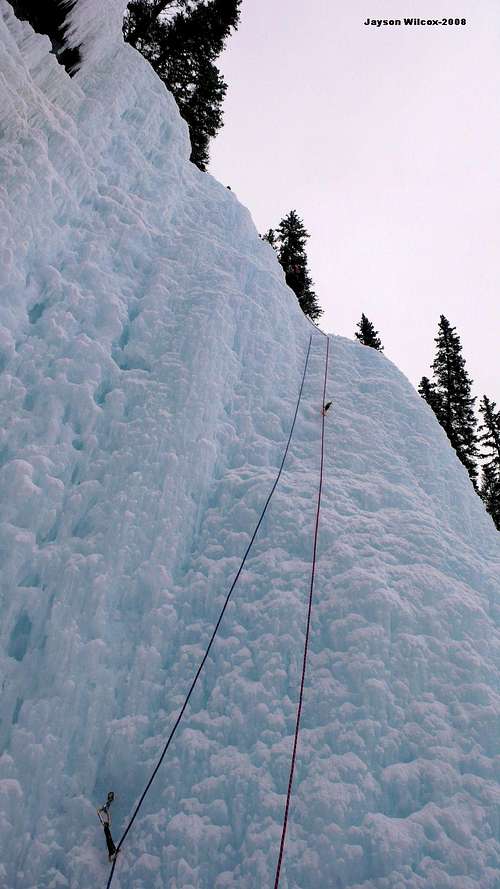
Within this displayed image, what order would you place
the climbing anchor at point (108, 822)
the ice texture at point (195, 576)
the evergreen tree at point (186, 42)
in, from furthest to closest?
the evergreen tree at point (186, 42), the ice texture at point (195, 576), the climbing anchor at point (108, 822)

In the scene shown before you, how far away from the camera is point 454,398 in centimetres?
2145

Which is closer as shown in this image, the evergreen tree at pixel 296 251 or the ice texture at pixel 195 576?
the ice texture at pixel 195 576

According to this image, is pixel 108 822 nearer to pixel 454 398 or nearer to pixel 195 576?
pixel 195 576

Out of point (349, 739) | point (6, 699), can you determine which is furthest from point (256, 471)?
point (6, 699)

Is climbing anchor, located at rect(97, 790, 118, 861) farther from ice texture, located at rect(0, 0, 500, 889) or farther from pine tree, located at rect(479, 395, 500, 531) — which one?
pine tree, located at rect(479, 395, 500, 531)

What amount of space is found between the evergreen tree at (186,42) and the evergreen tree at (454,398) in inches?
587

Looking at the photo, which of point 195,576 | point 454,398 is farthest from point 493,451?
point 195,576

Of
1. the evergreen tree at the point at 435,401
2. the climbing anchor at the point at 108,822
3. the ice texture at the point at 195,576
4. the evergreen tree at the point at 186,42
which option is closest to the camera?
the climbing anchor at the point at 108,822

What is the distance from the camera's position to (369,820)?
12.9 feet

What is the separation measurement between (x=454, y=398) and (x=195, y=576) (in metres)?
19.3

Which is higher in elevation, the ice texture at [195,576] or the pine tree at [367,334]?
the pine tree at [367,334]

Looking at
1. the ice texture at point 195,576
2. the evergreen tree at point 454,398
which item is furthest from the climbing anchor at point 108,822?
the evergreen tree at point 454,398

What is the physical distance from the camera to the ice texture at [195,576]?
384 cm

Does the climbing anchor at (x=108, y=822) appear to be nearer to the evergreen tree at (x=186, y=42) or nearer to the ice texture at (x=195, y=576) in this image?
the ice texture at (x=195, y=576)
